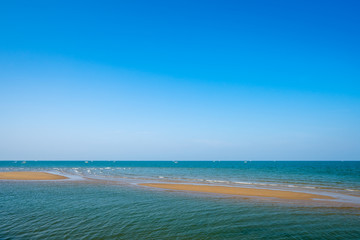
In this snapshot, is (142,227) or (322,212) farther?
(322,212)

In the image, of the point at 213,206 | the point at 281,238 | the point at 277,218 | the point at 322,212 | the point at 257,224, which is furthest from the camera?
the point at 213,206

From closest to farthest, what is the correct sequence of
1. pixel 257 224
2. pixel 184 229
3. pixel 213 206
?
pixel 184 229
pixel 257 224
pixel 213 206

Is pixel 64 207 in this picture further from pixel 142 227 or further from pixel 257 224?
pixel 257 224

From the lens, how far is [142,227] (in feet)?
46.6

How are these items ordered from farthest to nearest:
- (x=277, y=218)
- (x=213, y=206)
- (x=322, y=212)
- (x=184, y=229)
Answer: (x=213, y=206) < (x=322, y=212) < (x=277, y=218) < (x=184, y=229)

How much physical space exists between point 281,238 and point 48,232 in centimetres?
1328

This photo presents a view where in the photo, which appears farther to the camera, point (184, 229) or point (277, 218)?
point (277, 218)

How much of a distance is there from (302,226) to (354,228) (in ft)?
10.5

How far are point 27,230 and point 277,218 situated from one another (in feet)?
54.2

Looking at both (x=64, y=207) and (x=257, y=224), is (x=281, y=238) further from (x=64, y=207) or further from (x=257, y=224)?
(x=64, y=207)

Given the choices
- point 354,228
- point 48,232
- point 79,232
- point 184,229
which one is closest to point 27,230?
point 48,232

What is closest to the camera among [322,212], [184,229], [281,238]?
[281,238]

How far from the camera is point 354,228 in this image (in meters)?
14.6

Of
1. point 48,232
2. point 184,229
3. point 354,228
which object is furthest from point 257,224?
point 48,232
